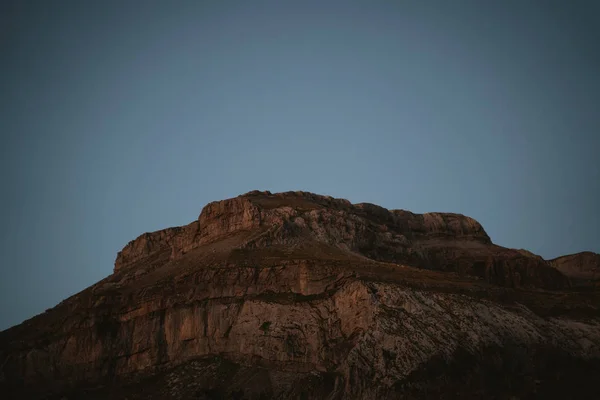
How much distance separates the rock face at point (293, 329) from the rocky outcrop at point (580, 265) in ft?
152

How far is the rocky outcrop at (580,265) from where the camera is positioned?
13296 cm

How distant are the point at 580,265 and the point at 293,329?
263ft

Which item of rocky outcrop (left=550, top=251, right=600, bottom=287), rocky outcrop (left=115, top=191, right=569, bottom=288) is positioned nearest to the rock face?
rocky outcrop (left=115, top=191, right=569, bottom=288)

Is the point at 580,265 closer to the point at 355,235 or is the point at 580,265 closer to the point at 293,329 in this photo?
the point at 355,235

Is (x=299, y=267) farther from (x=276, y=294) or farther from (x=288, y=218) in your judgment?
(x=288, y=218)

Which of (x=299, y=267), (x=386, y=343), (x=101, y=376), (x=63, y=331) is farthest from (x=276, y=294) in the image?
(x=63, y=331)

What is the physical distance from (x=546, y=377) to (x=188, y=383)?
35.3 m

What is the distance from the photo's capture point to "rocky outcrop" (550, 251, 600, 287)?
5235 inches

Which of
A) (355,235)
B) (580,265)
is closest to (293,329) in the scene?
(355,235)

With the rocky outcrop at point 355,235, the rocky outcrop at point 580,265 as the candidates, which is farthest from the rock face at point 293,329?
the rocky outcrop at point 580,265

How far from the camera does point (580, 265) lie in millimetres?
138375

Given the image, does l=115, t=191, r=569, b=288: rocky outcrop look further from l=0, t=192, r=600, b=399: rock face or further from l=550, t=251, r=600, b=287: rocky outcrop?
l=550, t=251, r=600, b=287: rocky outcrop

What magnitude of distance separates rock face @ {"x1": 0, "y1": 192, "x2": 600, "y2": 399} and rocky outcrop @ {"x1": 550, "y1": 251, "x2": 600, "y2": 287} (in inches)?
1818

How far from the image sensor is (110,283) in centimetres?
10500
